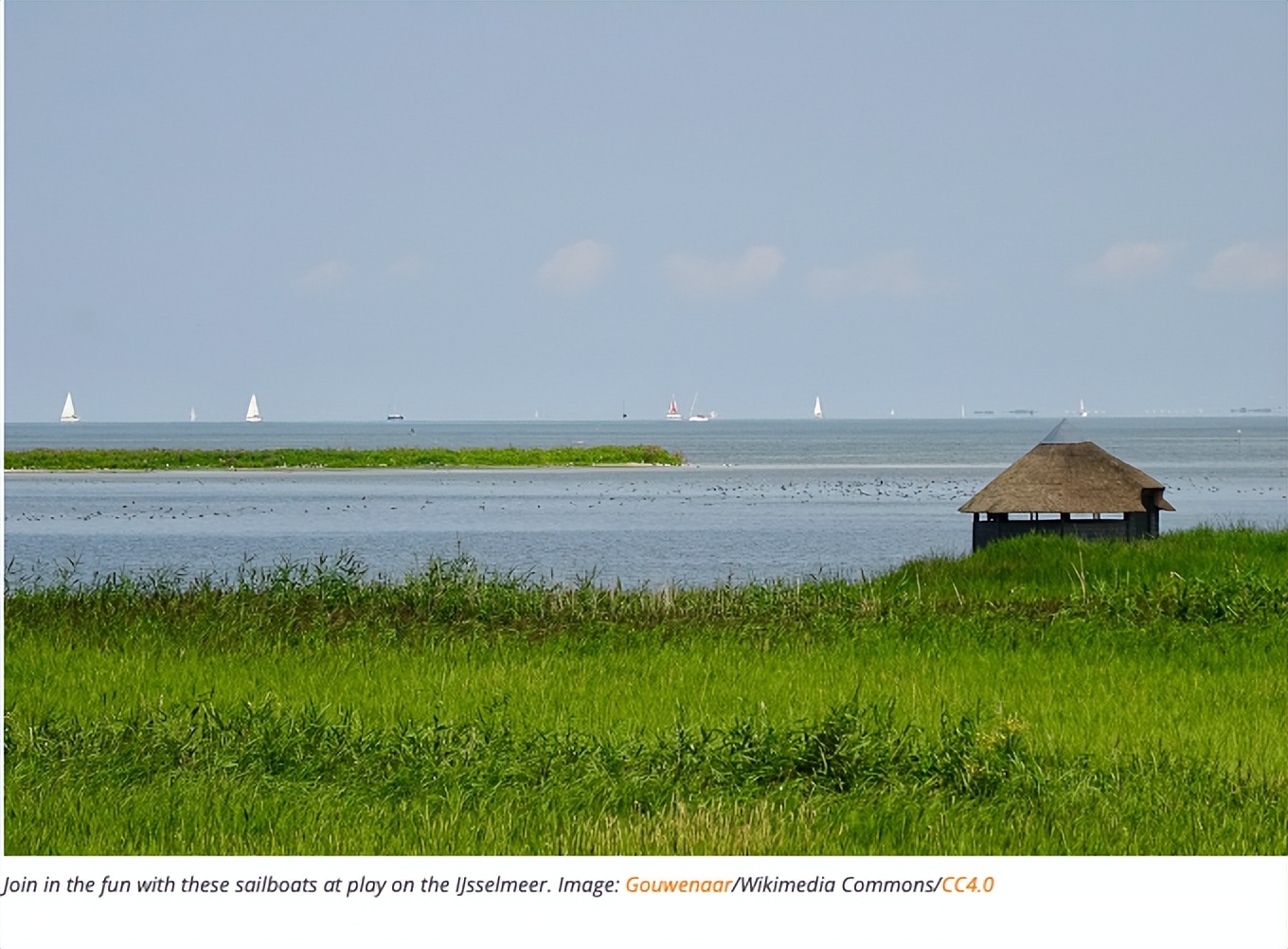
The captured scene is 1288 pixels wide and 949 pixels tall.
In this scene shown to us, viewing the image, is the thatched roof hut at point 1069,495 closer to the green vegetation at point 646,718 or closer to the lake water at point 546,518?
the lake water at point 546,518

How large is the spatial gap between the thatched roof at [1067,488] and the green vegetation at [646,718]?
6.23 metres

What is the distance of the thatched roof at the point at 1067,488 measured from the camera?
86.4 ft

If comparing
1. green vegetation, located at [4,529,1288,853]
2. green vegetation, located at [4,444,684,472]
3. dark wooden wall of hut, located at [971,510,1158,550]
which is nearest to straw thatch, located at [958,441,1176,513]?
dark wooden wall of hut, located at [971,510,1158,550]

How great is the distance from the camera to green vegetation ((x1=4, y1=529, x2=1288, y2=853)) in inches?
311

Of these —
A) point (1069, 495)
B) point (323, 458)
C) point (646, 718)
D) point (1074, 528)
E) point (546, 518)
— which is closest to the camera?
point (646, 718)

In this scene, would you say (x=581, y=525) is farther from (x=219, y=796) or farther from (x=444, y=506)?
(x=219, y=796)

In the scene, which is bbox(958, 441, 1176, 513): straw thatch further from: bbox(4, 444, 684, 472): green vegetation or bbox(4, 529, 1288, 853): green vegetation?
bbox(4, 444, 684, 472): green vegetation

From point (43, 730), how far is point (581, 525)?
38.6 metres

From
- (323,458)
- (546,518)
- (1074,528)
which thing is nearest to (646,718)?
(1074,528)

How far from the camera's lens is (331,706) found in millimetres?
11812

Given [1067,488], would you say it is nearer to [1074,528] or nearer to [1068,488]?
[1068,488]

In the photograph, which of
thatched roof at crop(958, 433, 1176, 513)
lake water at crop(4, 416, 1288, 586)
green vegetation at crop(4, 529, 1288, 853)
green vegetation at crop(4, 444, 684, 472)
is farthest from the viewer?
green vegetation at crop(4, 444, 684, 472)

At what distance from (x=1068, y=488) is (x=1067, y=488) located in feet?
0.05

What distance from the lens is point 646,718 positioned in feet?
37.2
